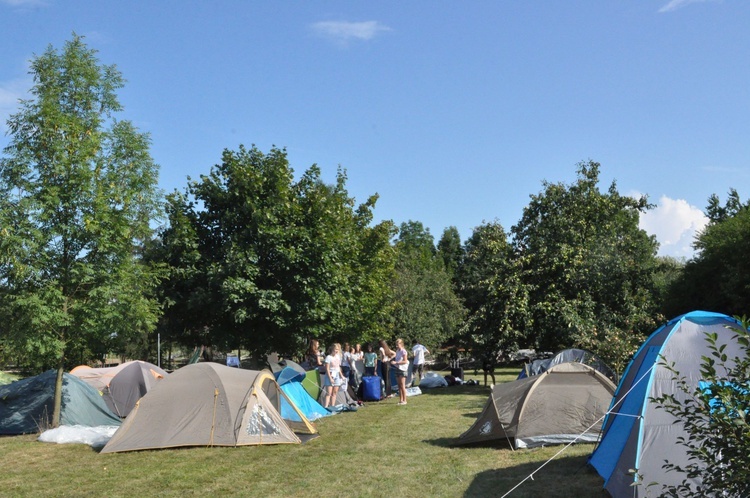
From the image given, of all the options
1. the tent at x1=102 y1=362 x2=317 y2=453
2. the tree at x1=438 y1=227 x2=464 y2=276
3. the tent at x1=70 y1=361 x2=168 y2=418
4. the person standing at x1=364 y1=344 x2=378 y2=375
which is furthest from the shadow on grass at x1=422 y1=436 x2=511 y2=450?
the tree at x1=438 y1=227 x2=464 y2=276

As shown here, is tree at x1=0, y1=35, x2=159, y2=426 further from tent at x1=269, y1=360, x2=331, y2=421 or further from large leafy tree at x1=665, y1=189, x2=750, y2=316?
large leafy tree at x1=665, y1=189, x2=750, y2=316

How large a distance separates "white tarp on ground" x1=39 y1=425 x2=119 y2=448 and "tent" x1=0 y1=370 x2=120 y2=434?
1060 mm

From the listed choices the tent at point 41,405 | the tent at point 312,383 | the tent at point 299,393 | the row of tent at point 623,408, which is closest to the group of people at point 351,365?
the tent at point 312,383

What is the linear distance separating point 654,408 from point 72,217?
36.5ft

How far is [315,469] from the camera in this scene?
9.90 m

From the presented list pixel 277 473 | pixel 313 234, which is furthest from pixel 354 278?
pixel 277 473

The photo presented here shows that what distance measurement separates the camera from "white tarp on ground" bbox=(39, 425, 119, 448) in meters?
12.7

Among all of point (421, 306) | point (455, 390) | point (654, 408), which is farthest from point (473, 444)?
point (421, 306)

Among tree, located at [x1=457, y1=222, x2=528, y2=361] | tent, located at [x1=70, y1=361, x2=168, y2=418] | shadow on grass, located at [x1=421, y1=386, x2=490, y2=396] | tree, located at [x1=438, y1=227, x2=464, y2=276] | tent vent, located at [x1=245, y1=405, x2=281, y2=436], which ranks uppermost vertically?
tree, located at [x1=438, y1=227, x2=464, y2=276]

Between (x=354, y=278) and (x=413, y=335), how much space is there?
39.6 ft

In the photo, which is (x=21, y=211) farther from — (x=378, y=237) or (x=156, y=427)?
(x=378, y=237)

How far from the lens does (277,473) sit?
965 cm

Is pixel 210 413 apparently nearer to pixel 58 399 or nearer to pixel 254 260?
pixel 58 399

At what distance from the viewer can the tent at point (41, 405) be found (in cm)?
1420
